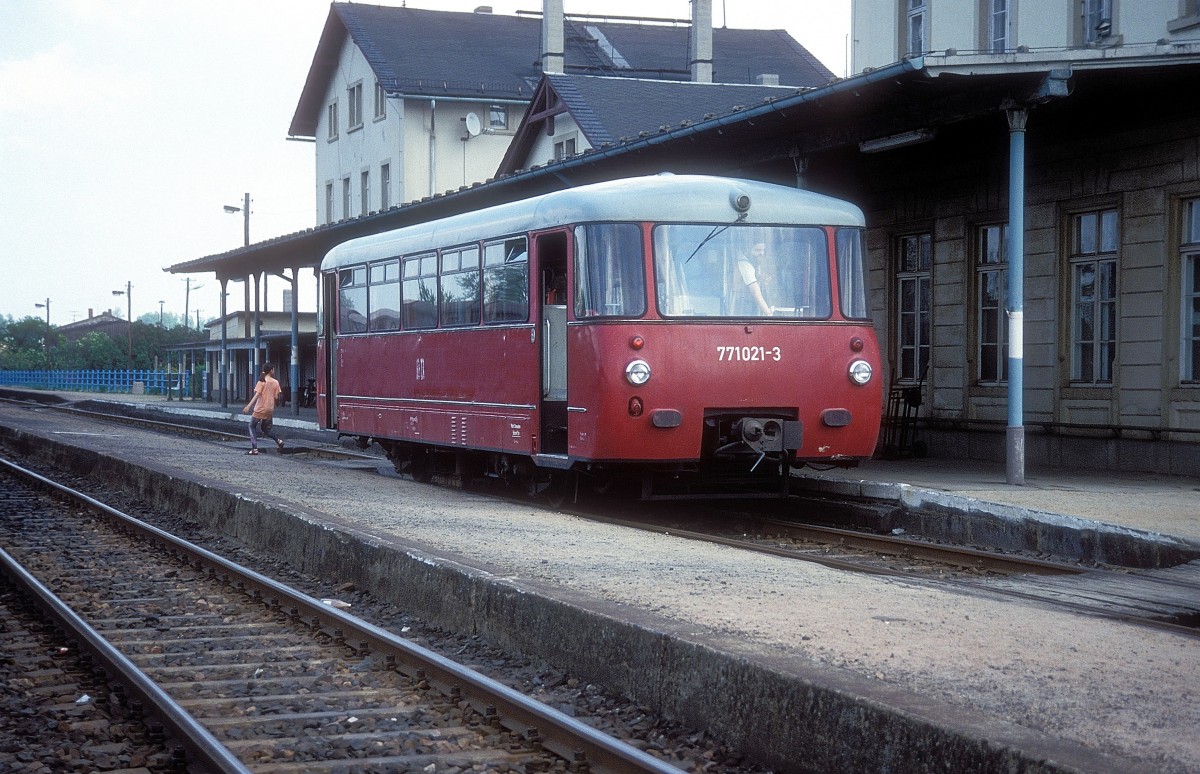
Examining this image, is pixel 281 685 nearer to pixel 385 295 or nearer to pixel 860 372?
pixel 860 372

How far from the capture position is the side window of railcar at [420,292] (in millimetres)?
16031

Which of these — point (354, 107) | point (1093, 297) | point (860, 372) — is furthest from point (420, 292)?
point (354, 107)

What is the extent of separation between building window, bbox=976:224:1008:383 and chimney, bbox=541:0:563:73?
2604cm

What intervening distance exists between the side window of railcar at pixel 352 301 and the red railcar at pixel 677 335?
3.93m

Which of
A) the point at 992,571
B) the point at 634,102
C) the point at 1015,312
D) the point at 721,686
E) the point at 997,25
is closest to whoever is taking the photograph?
the point at 721,686

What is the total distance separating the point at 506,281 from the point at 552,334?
1073 mm

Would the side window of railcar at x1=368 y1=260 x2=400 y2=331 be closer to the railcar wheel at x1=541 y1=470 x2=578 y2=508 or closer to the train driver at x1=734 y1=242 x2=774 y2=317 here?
the railcar wheel at x1=541 y1=470 x2=578 y2=508

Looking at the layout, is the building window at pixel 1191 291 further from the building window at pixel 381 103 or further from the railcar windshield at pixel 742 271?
the building window at pixel 381 103

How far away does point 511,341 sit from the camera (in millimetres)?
14109

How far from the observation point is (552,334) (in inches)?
531

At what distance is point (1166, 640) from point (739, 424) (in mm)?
5998

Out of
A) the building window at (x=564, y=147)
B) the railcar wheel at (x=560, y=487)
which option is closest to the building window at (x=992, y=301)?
the railcar wheel at (x=560, y=487)

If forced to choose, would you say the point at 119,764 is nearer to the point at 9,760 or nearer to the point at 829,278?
the point at 9,760

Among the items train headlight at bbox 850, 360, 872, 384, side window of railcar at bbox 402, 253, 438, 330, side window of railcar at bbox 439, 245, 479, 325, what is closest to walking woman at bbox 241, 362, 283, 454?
side window of railcar at bbox 402, 253, 438, 330
